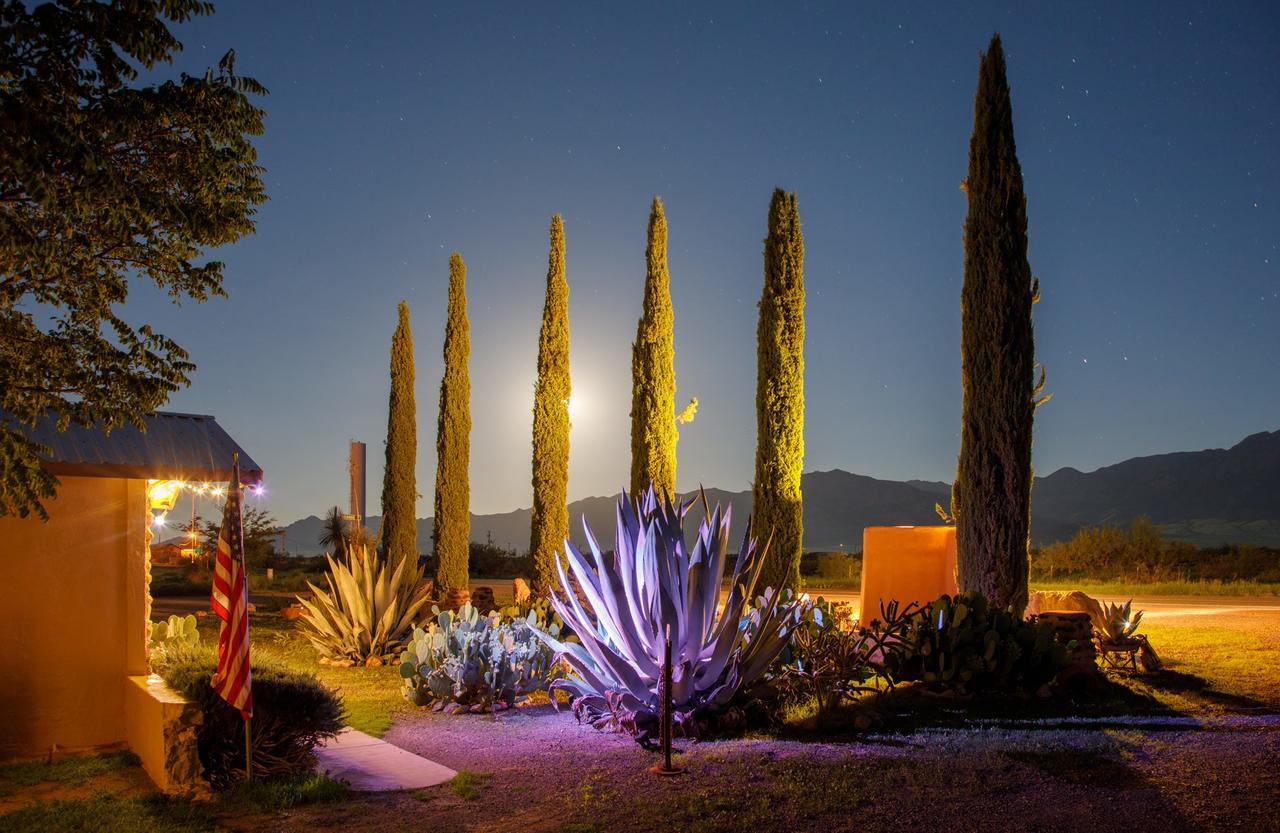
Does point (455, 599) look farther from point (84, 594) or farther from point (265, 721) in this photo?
point (265, 721)

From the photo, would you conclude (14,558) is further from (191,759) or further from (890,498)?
(890,498)

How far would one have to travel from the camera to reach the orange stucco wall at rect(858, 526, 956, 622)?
14.0 m

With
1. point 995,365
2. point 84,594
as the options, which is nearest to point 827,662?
point 995,365

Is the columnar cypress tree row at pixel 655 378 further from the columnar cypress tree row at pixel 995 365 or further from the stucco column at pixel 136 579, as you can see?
the stucco column at pixel 136 579

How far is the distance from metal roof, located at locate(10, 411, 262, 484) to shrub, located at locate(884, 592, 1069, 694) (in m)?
6.50

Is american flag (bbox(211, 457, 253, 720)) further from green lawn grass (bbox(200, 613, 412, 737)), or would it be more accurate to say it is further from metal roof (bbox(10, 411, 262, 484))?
metal roof (bbox(10, 411, 262, 484))

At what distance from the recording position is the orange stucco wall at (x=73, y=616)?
26.9 feet

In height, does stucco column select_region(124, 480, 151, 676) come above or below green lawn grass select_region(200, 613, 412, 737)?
above

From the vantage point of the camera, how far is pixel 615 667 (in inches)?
320

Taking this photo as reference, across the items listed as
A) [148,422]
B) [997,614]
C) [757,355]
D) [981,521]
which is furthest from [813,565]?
[148,422]

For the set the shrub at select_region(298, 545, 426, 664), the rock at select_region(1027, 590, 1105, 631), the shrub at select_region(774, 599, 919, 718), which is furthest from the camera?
the shrub at select_region(298, 545, 426, 664)

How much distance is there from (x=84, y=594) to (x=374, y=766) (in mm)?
3141

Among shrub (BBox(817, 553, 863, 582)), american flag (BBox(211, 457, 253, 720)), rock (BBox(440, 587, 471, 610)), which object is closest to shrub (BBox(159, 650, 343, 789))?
american flag (BBox(211, 457, 253, 720))

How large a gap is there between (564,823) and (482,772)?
5.46 feet
